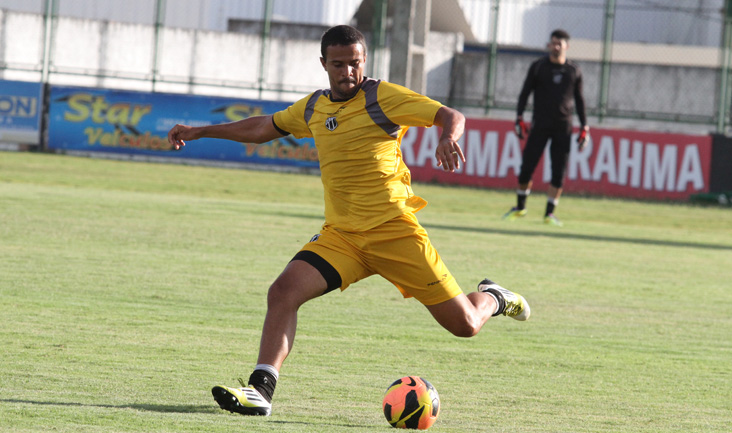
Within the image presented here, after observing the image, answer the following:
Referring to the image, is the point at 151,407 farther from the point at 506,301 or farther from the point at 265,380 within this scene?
the point at 506,301

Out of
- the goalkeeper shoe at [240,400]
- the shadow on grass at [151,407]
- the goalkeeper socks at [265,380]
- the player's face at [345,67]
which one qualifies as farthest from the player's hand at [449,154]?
the shadow on grass at [151,407]

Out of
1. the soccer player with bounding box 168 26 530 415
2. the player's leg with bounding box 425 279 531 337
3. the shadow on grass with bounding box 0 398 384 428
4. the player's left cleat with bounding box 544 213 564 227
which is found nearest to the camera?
the shadow on grass with bounding box 0 398 384 428

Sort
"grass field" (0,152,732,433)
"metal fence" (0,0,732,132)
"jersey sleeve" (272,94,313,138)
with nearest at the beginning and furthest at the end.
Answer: "grass field" (0,152,732,433)
"jersey sleeve" (272,94,313,138)
"metal fence" (0,0,732,132)

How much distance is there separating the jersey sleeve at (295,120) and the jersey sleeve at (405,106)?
0.54 meters

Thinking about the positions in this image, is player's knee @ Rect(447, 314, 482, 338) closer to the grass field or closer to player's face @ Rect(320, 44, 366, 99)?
the grass field

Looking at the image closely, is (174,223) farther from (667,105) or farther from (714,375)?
(667,105)

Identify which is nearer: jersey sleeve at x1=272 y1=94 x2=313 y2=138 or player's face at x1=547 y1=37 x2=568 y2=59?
jersey sleeve at x1=272 y1=94 x2=313 y2=138

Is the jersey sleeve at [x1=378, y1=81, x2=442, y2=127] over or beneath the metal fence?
beneath

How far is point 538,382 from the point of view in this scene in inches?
235

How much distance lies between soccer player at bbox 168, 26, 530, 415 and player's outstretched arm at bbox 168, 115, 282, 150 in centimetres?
28

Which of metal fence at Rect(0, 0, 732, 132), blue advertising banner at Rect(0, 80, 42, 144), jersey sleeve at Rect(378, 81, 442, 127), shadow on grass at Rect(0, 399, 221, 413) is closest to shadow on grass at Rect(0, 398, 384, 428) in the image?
shadow on grass at Rect(0, 399, 221, 413)

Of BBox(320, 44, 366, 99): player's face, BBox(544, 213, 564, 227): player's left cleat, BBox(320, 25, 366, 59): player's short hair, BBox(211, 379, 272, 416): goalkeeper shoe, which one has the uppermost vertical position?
BBox(320, 25, 366, 59): player's short hair

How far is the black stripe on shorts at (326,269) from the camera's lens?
17.7ft

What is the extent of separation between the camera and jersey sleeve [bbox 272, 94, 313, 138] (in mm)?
5875
